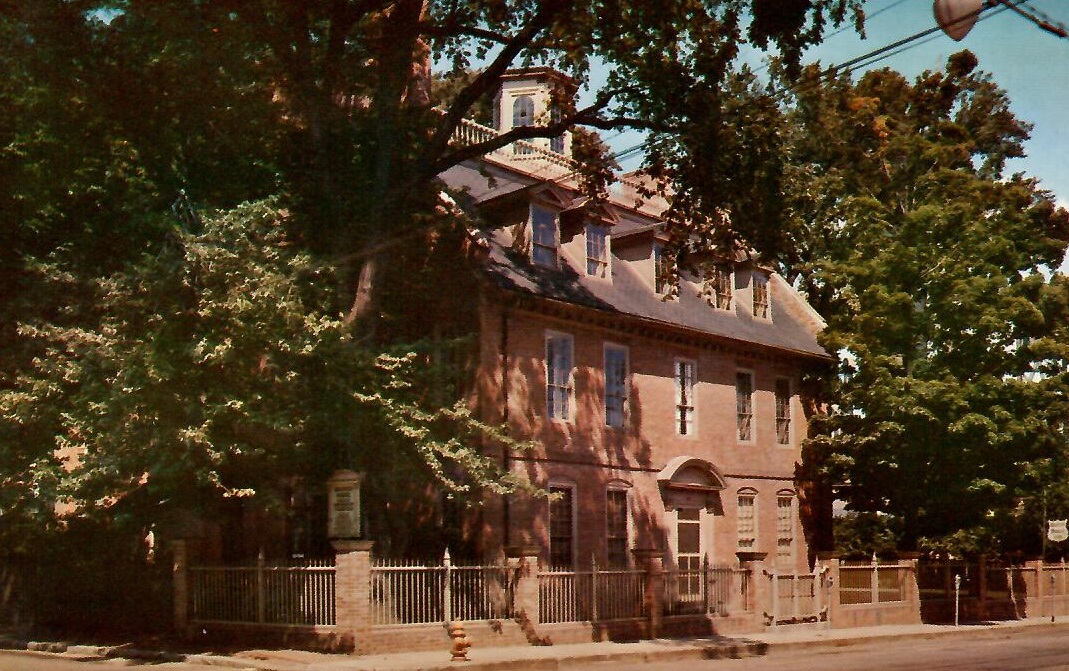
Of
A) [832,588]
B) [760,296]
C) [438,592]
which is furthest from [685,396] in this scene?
[438,592]

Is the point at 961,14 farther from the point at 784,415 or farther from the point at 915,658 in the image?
the point at 784,415

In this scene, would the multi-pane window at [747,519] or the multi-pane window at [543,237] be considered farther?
the multi-pane window at [747,519]

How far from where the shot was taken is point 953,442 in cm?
3362

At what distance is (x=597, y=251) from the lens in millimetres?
30688

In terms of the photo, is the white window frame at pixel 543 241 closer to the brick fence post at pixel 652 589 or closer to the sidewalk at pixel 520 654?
the brick fence post at pixel 652 589

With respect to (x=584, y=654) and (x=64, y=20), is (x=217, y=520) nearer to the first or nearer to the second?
(x=584, y=654)

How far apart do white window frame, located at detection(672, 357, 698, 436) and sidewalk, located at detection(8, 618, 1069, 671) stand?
5677 mm

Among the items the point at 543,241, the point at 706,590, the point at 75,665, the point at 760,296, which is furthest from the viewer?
the point at 760,296

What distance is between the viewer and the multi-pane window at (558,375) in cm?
2828

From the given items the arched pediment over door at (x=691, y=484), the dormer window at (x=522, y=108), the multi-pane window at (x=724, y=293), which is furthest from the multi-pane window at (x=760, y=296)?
the dormer window at (x=522, y=108)

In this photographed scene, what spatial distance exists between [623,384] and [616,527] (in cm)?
334

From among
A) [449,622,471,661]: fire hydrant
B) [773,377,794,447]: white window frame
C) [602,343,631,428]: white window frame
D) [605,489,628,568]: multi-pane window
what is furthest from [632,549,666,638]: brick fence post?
[773,377,794,447]: white window frame

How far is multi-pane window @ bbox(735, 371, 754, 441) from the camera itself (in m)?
33.9

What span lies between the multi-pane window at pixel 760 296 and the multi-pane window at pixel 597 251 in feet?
22.0
